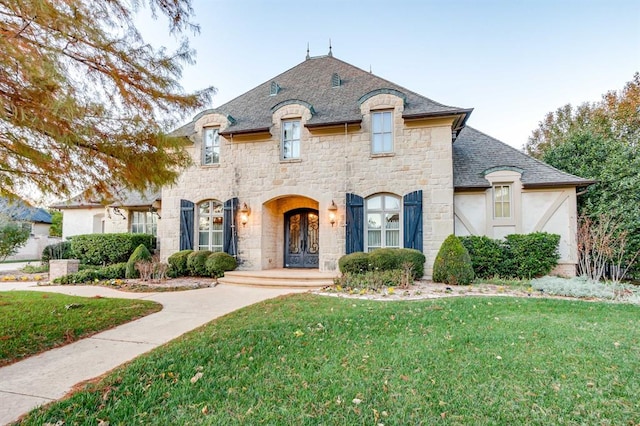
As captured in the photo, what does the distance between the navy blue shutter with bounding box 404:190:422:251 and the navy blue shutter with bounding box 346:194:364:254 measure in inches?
54.6

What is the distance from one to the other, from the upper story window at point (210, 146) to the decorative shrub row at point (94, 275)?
4.60 metres

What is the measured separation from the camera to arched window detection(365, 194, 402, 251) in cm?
1023

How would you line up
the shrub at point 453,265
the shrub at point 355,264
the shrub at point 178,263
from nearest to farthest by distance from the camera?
the shrub at point 453,265, the shrub at point 355,264, the shrub at point 178,263

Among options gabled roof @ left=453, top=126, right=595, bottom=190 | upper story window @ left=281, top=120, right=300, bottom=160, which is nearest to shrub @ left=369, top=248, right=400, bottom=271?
gabled roof @ left=453, top=126, right=595, bottom=190

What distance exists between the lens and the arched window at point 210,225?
11.5 metres

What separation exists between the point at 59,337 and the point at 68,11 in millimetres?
4130

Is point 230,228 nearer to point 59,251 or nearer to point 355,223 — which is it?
point 355,223

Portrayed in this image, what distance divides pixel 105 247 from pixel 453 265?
42.3 ft

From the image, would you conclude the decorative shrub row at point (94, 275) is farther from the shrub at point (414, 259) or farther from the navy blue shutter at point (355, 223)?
the shrub at point (414, 259)

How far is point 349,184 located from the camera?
10406 millimetres

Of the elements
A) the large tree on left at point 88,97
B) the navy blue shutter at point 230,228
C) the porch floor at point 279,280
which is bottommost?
the porch floor at point 279,280

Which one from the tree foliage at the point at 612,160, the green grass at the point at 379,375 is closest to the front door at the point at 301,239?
the green grass at the point at 379,375

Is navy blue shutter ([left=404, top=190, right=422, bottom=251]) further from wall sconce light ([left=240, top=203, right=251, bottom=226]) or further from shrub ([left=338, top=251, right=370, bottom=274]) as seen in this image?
wall sconce light ([left=240, top=203, right=251, bottom=226])

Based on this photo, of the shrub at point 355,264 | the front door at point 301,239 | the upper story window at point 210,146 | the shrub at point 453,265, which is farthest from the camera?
the front door at point 301,239
